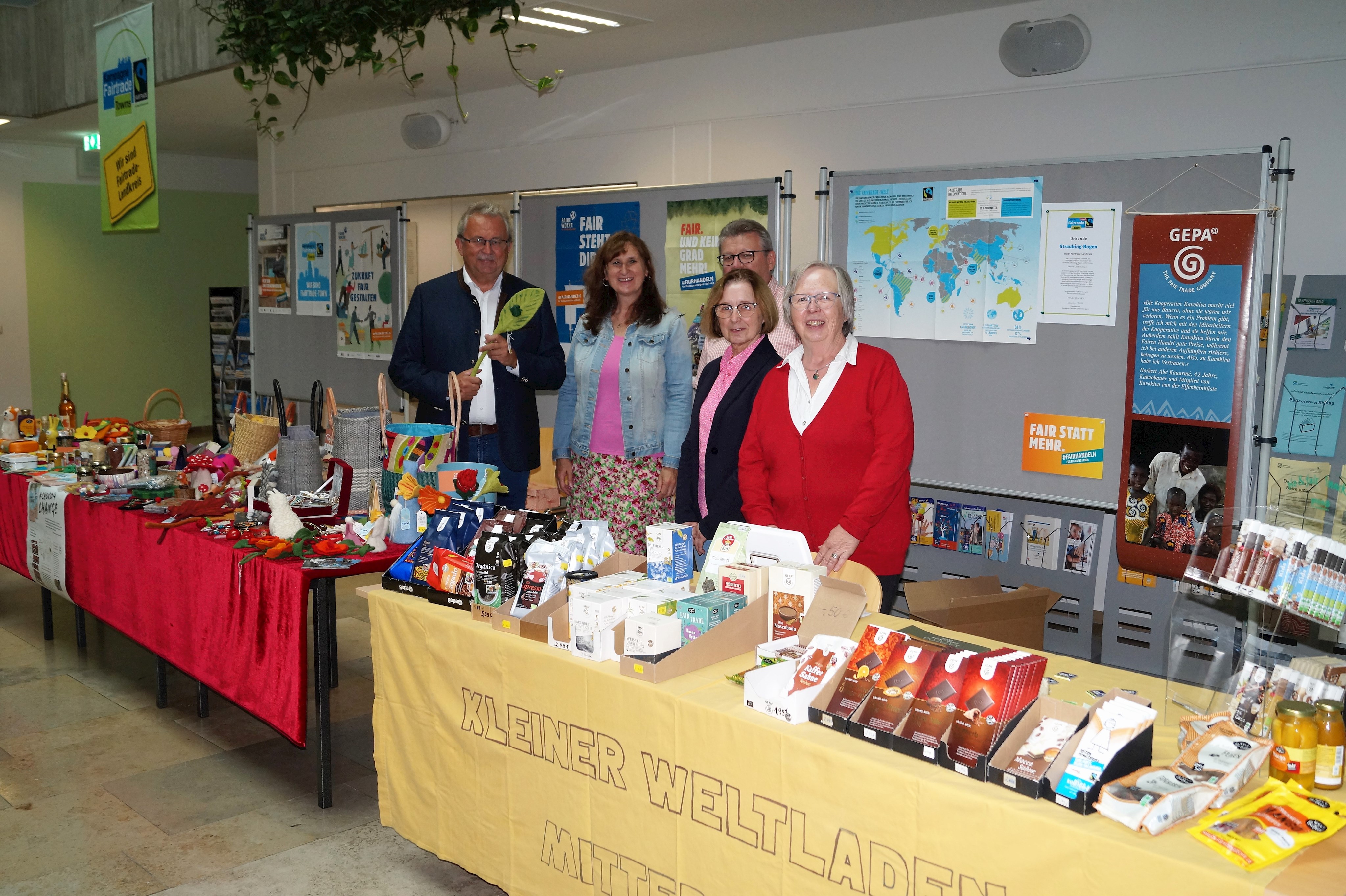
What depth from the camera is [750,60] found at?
Answer: 18.3 ft

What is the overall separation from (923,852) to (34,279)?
11129 mm

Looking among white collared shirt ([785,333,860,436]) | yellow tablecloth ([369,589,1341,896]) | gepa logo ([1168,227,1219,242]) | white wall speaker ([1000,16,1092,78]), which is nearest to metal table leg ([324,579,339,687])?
yellow tablecloth ([369,589,1341,896])

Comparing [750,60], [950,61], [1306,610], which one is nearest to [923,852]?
[1306,610]

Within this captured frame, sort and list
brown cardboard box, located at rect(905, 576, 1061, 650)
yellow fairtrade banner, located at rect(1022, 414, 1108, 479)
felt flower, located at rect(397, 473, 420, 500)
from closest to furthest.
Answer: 1. felt flower, located at rect(397, 473, 420, 500)
2. brown cardboard box, located at rect(905, 576, 1061, 650)
3. yellow fairtrade banner, located at rect(1022, 414, 1108, 479)

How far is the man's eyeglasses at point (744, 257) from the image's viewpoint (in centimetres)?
347

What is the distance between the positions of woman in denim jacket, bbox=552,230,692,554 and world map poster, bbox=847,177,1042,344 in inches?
33.0

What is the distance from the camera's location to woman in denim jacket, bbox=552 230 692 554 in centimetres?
355

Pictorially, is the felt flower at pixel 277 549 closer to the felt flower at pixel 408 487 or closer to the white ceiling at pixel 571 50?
the felt flower at pixel 408 487

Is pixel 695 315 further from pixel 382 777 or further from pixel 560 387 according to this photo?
pixel 382 777

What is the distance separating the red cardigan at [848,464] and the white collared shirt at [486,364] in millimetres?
1260

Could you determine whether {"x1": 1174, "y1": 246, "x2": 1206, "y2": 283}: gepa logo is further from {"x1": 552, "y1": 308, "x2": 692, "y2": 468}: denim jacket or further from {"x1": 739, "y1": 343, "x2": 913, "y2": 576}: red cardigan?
{"x1": 552, "y1": 308, "x2": 692, "y2": 468}: denim jacket

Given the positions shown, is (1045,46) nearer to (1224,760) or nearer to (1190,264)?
(1190,264)

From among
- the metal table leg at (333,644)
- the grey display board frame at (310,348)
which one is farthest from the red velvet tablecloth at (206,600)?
the grey display board frame at (310,348)

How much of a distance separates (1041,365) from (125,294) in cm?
1015
